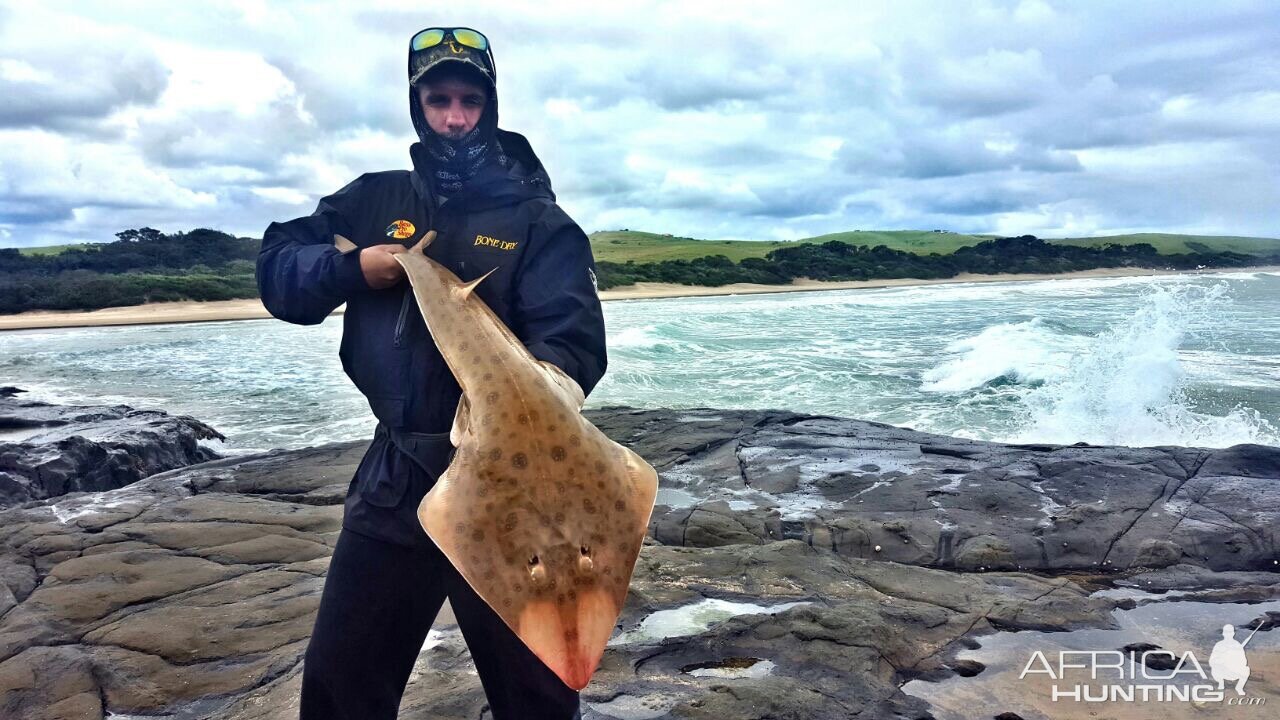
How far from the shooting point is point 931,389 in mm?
13469

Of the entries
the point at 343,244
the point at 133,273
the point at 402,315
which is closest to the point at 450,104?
the point at 343,244

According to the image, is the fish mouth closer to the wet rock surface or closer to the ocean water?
the wet rock surface

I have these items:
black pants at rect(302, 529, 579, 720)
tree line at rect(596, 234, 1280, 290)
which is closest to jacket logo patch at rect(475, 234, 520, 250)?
black pants at rect(302, 529, 579, 720)

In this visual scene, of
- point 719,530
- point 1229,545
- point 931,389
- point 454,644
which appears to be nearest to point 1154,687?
point 1229,545

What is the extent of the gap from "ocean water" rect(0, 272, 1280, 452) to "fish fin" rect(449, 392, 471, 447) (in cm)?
925

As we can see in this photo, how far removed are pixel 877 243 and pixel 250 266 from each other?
64.2 meters

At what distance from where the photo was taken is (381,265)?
6.41 feet

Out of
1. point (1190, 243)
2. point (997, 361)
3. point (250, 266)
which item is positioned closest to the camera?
point (997, 361)

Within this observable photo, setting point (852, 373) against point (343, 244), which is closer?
point (343, 244)

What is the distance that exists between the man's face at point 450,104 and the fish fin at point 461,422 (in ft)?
3.00

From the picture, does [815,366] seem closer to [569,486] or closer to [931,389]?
[931,389]

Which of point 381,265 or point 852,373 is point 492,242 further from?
point 852,373

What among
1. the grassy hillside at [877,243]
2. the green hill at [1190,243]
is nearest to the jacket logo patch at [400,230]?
the grassy hillside at [877,243]

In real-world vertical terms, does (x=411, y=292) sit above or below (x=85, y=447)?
above
